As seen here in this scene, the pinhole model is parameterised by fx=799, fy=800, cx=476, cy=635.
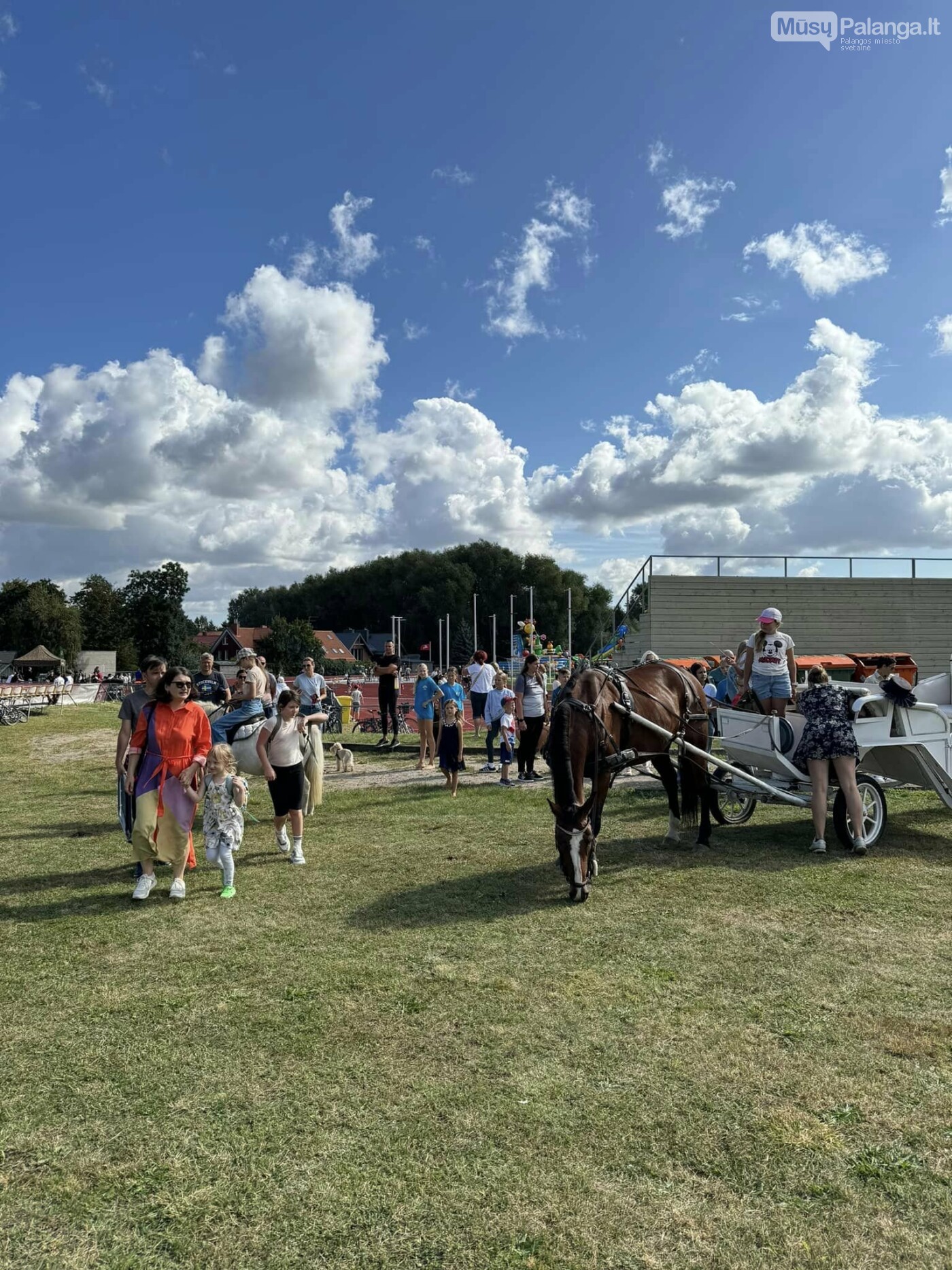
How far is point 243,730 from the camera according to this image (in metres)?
8.19

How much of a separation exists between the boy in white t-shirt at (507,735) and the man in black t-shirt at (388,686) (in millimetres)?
3127

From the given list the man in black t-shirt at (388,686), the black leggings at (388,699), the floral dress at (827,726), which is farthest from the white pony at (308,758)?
the black leggings at (388,699)

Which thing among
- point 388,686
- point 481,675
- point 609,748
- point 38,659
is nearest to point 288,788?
point 609,748

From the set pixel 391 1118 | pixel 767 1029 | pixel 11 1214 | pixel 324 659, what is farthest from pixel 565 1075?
pixel 324 659

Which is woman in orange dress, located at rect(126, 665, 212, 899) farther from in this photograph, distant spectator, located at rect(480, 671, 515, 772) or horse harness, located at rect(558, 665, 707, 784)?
distant spectator, located at rect(480, 671, 515, 772)

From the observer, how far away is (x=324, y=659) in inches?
2980

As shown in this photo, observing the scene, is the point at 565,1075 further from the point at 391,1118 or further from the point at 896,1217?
the point at 896,1217

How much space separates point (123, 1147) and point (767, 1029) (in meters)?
2.78

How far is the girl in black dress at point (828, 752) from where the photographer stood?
700 centimetres

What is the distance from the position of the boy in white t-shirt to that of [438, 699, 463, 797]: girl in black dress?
84cm

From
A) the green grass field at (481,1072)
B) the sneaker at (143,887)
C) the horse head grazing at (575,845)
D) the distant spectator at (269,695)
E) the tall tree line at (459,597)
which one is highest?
the tall tree line at (459,597)

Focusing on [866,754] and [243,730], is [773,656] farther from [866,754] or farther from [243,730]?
[243,730]

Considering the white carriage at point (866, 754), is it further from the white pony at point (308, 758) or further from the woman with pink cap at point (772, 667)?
the white pony at point (308, 758)

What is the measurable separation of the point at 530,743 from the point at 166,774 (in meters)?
6.60
